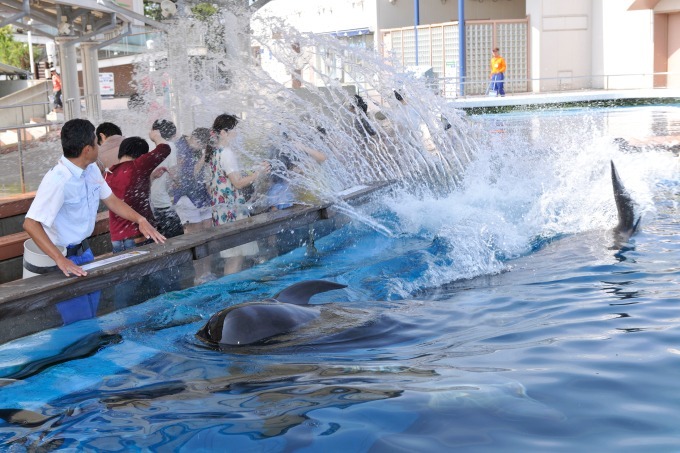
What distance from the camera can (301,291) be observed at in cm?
595

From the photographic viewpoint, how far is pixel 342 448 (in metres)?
3.92

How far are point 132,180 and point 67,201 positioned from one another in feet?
4.42

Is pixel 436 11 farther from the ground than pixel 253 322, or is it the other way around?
pixel 436 11

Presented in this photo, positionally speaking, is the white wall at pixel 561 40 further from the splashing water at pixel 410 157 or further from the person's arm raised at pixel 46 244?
the person's arm raised at pixel 46 244

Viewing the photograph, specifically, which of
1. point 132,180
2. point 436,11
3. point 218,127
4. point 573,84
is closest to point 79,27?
point 218,127

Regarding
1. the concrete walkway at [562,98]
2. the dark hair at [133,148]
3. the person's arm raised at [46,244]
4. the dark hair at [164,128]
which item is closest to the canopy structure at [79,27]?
the dark hair at [164,128]

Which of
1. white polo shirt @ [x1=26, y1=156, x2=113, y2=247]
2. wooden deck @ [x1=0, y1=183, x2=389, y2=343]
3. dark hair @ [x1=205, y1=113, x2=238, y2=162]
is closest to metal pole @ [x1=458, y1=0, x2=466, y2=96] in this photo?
wooden deck @ [x1=0, y1=183, x2=389, y2=343]

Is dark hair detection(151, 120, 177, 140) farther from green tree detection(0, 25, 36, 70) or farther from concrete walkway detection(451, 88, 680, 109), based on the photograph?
green tree detection(0, 25, 36, 70)

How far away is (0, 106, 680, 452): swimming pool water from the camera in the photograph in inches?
159

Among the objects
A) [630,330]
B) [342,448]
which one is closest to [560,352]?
[630,330]

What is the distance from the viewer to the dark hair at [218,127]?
26.4 feet

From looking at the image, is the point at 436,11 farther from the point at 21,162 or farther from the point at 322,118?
the point at 21,162

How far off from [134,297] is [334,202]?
3100 mm

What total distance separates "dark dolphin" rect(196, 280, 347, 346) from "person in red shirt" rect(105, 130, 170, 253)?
1.96m
